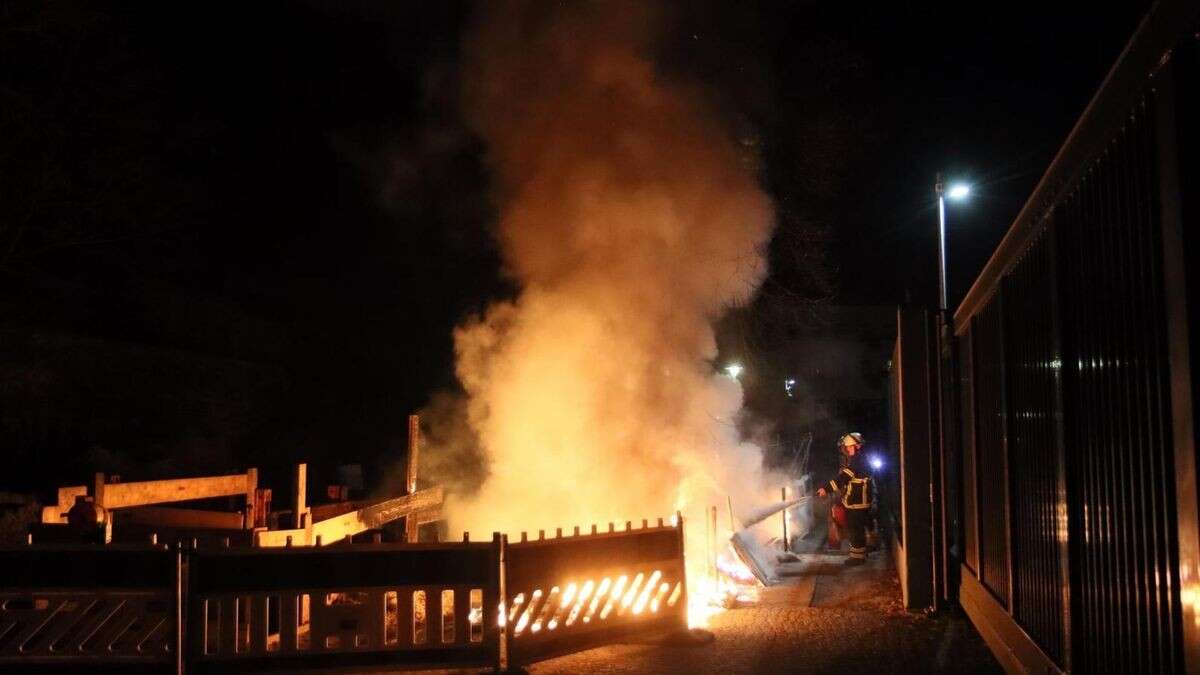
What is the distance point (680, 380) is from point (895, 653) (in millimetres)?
4183

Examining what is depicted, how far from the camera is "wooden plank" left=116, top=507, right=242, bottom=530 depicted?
8.07 meters

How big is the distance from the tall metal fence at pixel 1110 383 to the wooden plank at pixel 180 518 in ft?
20.9

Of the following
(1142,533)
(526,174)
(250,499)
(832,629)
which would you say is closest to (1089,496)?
(1142,533)

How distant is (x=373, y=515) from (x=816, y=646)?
4.19m

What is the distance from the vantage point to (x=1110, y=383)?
321 cm

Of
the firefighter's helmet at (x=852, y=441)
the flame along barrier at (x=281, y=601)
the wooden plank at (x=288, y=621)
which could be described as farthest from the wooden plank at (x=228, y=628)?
the firefighter's helmet at (x=852, y=441)

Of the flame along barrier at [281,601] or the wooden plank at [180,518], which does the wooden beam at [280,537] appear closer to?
the flame along barrier at [281,601]

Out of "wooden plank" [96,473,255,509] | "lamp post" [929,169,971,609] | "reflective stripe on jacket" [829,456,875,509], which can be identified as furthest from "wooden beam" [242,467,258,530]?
"reflective stripe on jacket" [829,456,875,509]

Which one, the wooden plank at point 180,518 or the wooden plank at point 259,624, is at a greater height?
the wooden plank at point 180,518

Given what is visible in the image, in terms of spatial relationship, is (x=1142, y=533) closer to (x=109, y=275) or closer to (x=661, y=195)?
(x=661, y=195)

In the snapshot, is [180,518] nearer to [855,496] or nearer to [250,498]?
[250,498]

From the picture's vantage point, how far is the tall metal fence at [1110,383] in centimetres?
251

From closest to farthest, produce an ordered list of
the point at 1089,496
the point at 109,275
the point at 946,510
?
the point at 1089,496
the point at 946,510
the point at 109,275

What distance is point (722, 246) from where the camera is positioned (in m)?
10.4
